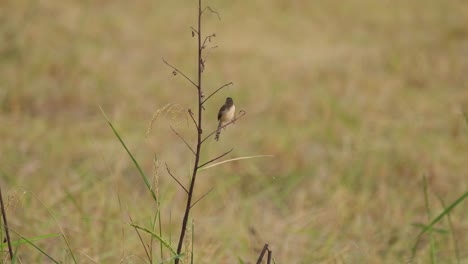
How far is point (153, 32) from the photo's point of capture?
5727mm

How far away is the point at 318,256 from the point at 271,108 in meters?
2.17

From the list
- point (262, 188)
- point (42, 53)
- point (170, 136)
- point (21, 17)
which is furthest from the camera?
point (21, 17)

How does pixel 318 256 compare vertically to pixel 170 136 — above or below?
below

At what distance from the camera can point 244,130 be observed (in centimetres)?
353

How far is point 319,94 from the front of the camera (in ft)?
13.8

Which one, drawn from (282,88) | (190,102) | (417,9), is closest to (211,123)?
(190,102)

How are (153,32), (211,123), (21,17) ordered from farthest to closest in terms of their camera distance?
(153,32) → (21,17) → (211,123)

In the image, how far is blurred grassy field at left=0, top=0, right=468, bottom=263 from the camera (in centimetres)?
213

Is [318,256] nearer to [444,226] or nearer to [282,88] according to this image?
[444,226]

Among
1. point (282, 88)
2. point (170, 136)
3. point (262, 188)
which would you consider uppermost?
point (282, 88)

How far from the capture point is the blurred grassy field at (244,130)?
6.98ft

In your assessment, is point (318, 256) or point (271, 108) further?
point (271, 108)

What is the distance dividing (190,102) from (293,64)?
1.50m

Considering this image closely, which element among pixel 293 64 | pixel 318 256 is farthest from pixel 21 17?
pixel 318 256
